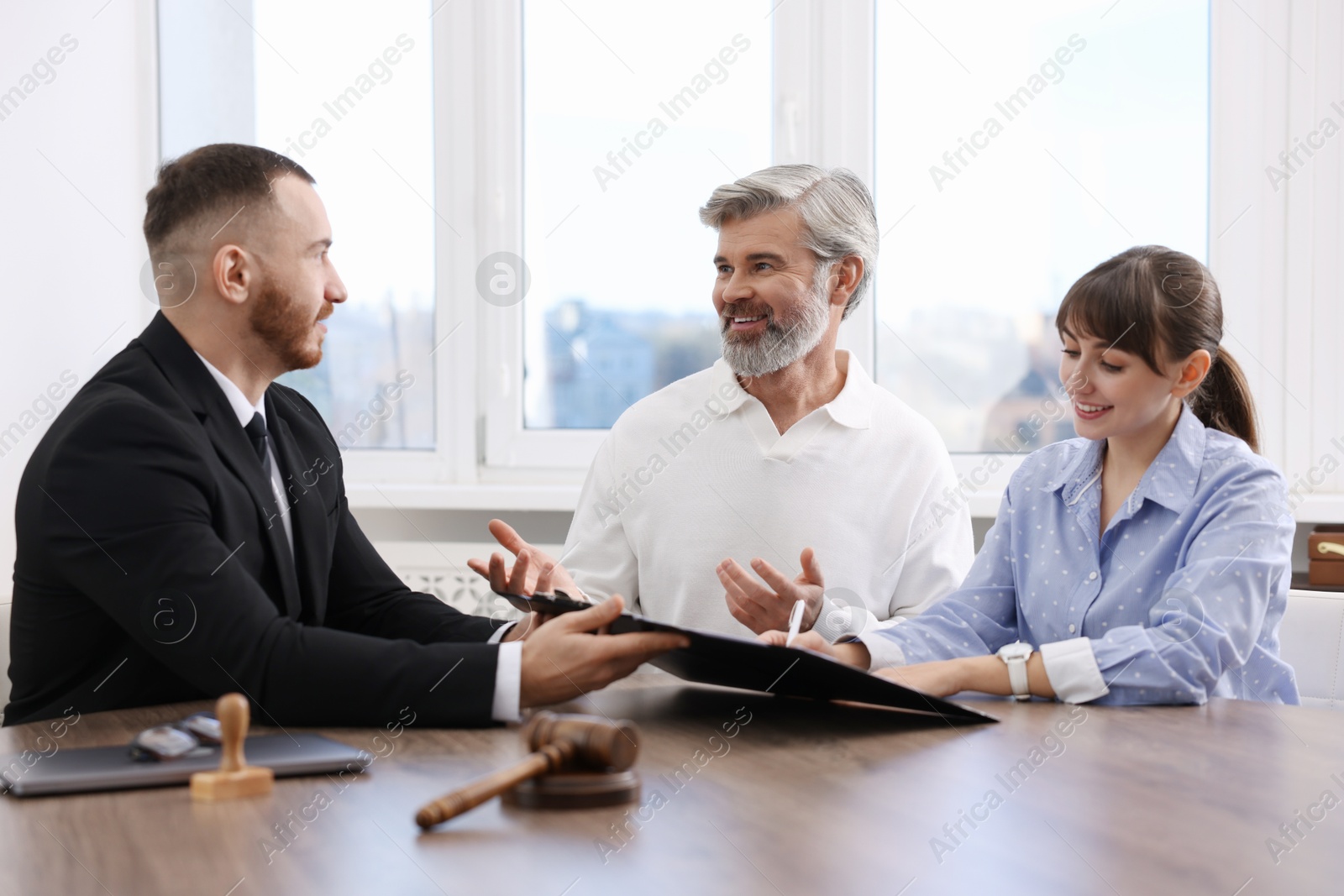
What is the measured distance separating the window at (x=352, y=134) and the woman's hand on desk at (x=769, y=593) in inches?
78.0

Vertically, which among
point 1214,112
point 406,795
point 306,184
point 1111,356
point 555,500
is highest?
point 1214,112

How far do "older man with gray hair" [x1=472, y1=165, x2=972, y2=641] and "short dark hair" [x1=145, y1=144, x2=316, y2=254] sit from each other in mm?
858

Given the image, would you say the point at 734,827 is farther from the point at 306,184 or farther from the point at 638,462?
the point at 638,462

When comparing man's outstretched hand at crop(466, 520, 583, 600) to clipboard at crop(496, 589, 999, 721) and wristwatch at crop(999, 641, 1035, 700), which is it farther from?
wristwatch at crop(999, 641, 1035, 700)

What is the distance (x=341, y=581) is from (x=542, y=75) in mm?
2096

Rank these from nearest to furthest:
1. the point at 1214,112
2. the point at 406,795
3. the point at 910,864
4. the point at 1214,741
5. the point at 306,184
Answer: the point at 910,864, the point at 406,795, the point at 1214,741, the point at 306,184, the point at 1214,112

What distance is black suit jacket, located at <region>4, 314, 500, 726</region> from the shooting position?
3.98 feet

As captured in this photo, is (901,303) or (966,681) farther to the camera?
(901,303)

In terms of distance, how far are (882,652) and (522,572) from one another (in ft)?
1.86

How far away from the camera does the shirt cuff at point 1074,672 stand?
134cm

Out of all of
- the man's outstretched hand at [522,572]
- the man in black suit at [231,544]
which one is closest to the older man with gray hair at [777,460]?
the man's outstretched hand at [522,572]

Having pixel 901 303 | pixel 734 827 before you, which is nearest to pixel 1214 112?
pixel 901 303

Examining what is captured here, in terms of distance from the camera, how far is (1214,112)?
2979mm

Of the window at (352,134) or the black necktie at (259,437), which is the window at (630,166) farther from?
the black necktie at (259,437)
